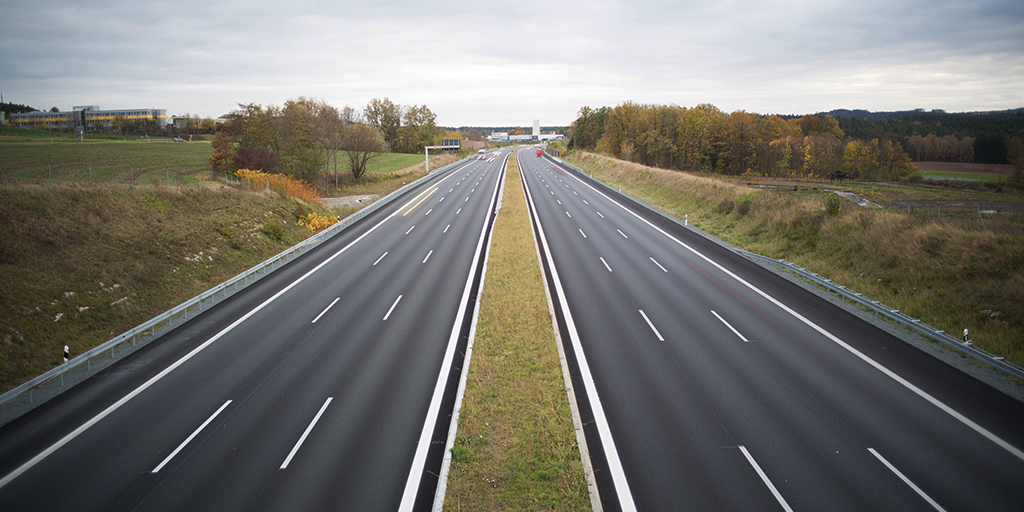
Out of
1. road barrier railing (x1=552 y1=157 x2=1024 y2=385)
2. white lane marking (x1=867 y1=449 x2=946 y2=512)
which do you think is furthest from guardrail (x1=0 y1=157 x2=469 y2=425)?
road barrier railing (x1=552 y1=157 x2=1024 y2=385)

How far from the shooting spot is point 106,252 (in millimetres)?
18188

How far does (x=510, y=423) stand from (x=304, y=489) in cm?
404

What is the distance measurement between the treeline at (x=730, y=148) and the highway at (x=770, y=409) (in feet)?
253

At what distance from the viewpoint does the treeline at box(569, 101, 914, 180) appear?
89812 millimetres

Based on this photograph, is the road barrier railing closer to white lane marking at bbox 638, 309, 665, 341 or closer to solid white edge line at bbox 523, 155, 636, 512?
white lane marking at bbox 638, 309, 665, 341

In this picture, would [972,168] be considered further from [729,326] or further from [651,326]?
[651,326]

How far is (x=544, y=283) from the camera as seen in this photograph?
1897 cm

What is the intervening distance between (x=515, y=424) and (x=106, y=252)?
19.1 metres

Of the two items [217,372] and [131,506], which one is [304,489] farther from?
[217,372]

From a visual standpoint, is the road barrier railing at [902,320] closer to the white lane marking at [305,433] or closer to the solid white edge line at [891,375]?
the solid white edge line at [891,375]

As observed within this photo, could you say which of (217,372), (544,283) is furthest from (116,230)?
(544,283)

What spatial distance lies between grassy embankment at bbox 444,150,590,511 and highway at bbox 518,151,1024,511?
0.60 meters

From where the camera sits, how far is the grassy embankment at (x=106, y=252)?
13.6m

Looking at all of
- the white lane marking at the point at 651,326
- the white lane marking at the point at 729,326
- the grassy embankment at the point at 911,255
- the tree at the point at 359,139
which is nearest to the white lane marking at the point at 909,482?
the white lane marking at the point at 729,326
